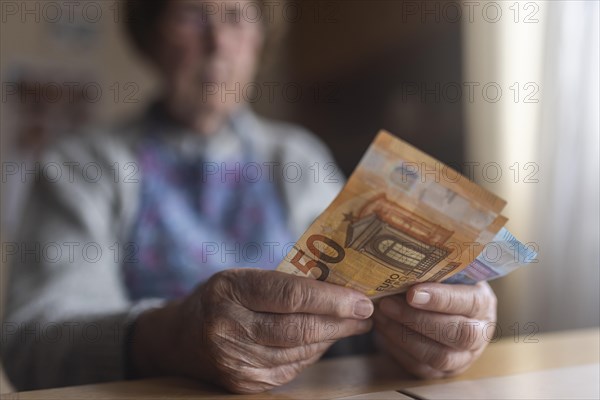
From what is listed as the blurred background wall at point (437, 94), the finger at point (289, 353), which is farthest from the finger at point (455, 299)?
the blurred background wall at point (437, 94)

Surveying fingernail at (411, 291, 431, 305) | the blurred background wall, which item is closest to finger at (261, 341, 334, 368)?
fingernail at (411, 291, 431, 305)

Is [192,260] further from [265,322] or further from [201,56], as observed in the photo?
[265,322]

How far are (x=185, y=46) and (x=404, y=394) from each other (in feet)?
3.10

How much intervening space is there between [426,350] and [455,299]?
79mm

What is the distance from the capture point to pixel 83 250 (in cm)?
106

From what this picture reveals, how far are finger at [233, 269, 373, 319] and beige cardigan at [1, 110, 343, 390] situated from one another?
24 centimetres

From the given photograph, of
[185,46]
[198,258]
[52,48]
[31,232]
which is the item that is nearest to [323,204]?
[198,258]

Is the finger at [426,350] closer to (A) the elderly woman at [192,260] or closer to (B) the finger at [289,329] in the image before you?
(A) the elderly woman at [192,260]

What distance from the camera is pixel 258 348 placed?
651mm

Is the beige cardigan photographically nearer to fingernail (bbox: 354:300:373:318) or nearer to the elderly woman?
the elderly woman

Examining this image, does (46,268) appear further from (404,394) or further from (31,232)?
(404,394)

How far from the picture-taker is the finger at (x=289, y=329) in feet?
2.09

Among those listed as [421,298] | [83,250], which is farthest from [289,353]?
[83,250]

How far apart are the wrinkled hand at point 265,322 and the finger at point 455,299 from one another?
0.20 feet
